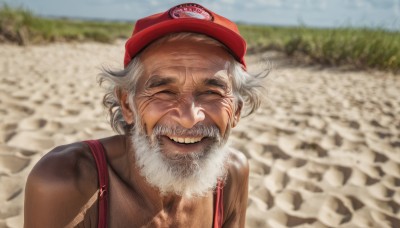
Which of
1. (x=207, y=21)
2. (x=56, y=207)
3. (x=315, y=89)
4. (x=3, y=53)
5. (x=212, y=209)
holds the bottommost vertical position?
(x=3, y=53)

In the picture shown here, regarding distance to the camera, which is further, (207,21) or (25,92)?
(25,92)

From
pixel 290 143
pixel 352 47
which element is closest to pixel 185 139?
pixel 290 143

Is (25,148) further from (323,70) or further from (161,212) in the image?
(323,70)

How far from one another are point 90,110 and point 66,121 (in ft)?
1.81

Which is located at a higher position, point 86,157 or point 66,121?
point 86,157

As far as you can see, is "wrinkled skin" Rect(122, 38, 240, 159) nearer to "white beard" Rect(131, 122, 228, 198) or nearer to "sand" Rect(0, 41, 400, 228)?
"white beard" Rect(131, 122, 228, 198)

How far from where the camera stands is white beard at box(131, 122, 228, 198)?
1530 millimetres

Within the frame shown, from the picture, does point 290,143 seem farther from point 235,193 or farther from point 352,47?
point 352,47

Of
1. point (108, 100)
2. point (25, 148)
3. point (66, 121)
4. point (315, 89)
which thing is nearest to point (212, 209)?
point (108, 100)

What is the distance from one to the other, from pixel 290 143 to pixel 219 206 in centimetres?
197

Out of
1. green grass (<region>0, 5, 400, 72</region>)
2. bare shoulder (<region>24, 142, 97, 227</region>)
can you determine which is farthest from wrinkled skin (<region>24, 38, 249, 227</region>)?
green grass (<region>0, 5, 400, 72</region>)

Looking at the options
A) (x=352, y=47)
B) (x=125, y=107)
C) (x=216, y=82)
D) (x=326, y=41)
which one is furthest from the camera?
(x=326, y=41)

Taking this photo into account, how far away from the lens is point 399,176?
9.78ft

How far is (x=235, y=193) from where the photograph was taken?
192 centimetres
